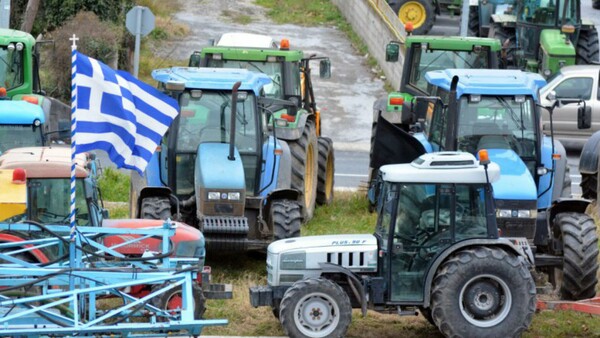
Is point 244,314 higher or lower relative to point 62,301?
lower

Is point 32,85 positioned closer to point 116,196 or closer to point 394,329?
point 116,196

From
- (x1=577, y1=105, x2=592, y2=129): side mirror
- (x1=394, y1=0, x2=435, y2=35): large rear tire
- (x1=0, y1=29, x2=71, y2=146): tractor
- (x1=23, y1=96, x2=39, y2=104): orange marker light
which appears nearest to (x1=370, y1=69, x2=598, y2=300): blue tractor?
(x1=577, y1=105, x2=592, y2=129): side mirror

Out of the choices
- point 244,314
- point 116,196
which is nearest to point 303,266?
point 244,314

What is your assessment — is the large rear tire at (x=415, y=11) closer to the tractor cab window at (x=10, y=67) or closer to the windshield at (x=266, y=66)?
the windshield at (x=266, y=66)

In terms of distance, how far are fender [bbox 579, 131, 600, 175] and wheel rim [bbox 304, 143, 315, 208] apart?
4037 millimetres

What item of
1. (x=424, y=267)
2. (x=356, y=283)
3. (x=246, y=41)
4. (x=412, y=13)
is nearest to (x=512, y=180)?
(x=424, y=267)

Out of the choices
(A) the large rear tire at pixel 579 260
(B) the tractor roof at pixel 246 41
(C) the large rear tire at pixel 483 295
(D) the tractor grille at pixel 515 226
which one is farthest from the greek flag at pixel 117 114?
(B) the tractor roof at pixel 246 41

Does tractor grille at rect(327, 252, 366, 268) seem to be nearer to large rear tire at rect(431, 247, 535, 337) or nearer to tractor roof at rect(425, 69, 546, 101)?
large rear tire at rect(431, 247, 535, 337)

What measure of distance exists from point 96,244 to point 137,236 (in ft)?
3.48

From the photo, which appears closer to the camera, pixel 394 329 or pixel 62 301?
pixel 62 301

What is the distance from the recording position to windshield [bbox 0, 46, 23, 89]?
2117cm

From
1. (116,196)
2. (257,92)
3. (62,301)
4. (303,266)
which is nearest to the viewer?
(62,301)

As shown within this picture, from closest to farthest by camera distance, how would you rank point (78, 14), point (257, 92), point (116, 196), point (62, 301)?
point (62, 301)
point (257, 92)
point (116, 196)
point (78, 14)

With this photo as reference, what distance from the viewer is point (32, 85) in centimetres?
2136
